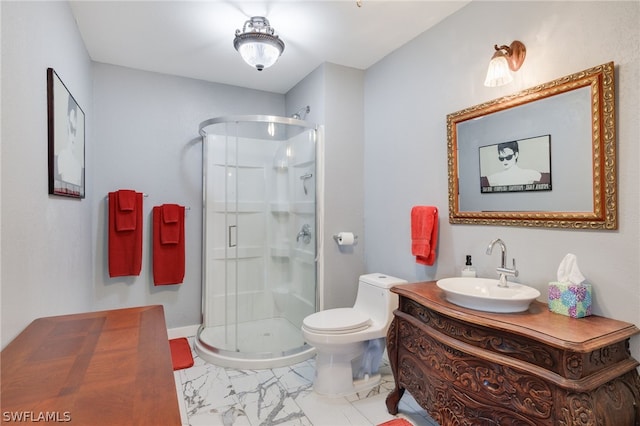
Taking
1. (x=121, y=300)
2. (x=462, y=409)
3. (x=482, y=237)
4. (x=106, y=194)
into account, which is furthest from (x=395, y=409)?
(x=106, y=194)

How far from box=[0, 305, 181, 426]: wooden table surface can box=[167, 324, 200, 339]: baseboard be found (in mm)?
1935

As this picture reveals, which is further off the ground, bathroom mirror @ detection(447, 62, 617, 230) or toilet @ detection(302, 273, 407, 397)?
bathroom mirror @ detection(447, 62, 617, 230)

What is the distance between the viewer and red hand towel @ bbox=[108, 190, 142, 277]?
9.32ft

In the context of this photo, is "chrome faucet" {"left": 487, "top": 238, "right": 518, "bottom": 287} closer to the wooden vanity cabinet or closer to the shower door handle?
the wooden vanity cabinet

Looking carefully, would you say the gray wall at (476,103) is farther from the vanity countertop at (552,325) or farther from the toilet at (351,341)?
the toilet at (351,341)

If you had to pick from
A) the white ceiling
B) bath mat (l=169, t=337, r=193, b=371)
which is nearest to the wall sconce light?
the white ceiling

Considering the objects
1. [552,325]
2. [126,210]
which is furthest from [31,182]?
[552,325]

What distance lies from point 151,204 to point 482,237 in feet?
9.12

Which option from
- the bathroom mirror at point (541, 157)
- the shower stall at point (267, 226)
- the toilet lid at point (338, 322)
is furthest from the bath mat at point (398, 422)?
the bathroom mirror at point (541, 157)

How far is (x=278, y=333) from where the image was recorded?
9.26 ft

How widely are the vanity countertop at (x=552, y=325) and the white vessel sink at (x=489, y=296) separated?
3cm

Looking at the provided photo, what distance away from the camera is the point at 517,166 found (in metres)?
1.78

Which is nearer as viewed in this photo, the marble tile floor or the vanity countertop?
the vanity countertop

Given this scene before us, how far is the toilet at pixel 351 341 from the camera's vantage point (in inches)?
84.0
